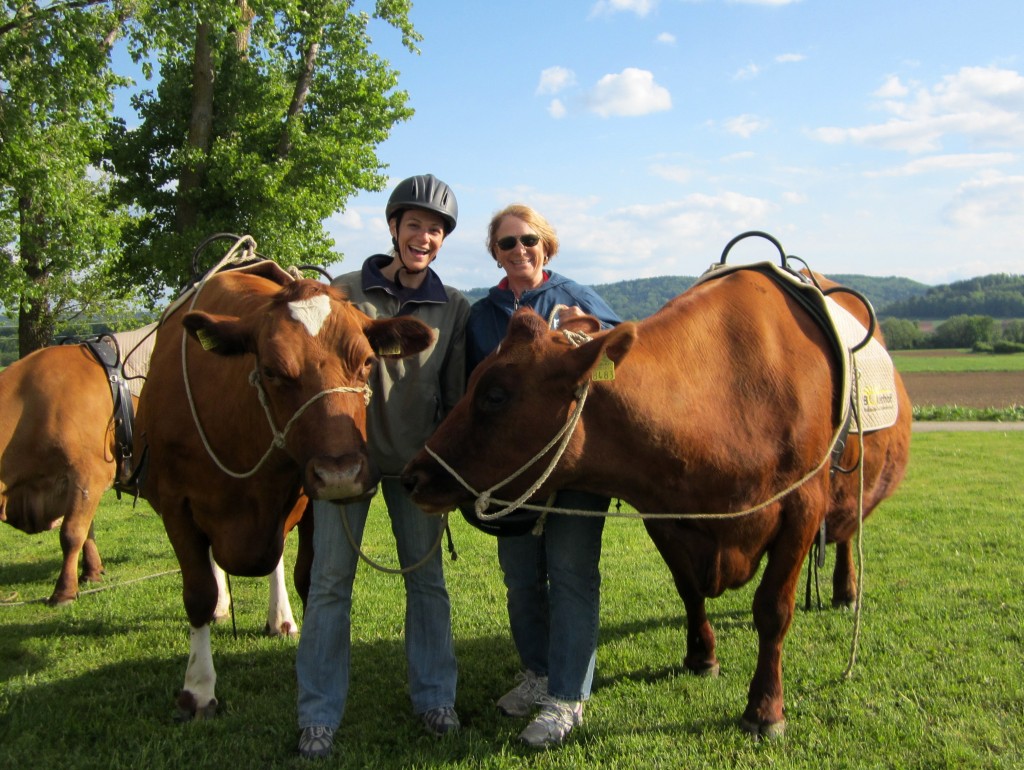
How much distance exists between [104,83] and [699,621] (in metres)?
16.1

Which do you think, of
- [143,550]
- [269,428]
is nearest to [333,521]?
[269,428]

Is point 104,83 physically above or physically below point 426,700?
above

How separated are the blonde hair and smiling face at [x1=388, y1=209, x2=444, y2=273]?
0.95ft

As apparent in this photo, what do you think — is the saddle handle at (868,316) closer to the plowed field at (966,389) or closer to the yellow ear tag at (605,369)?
the yellow ear tag at (605,369)

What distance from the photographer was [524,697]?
13.7 ft

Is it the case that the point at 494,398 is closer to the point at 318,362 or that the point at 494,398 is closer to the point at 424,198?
the point at 318,362

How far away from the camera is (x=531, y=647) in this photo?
171 inches

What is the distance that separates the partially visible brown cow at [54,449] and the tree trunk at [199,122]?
440 inches

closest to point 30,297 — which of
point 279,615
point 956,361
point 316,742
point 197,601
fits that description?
point 279,615

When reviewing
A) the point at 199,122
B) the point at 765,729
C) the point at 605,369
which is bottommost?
the point at 765,729

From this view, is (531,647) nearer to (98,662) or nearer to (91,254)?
(98,662)

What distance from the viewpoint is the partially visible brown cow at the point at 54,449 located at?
674 centimetres

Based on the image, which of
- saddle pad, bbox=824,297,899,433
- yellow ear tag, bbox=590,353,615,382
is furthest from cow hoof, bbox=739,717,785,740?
yellow ear tag, bbox=590,353,615,382

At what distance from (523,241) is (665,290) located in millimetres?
138126
